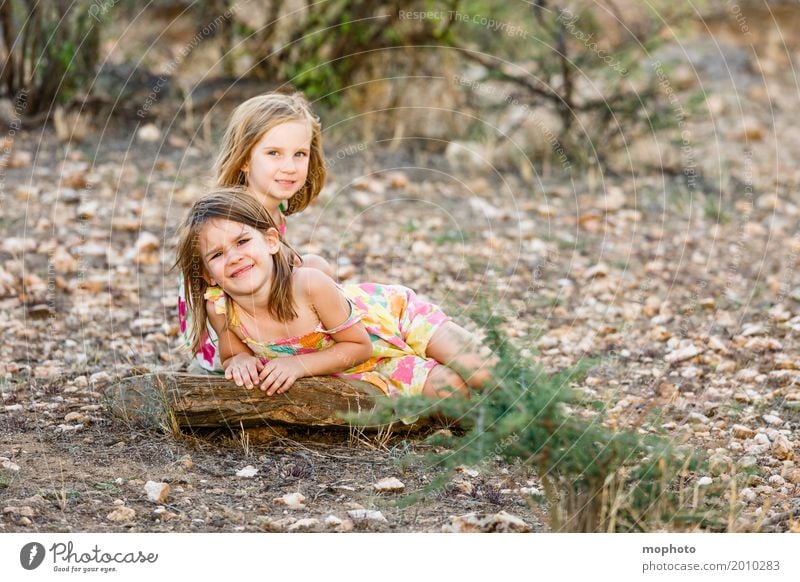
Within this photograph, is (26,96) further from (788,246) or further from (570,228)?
(788,246)

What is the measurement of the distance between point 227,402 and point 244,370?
0.39 feet

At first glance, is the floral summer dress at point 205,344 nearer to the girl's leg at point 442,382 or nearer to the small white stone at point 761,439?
the girl's leg at point 442,382

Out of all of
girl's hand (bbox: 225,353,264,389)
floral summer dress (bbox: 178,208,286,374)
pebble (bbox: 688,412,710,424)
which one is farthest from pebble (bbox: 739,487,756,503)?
floral summer dress (bbox: 178,208,286,374)

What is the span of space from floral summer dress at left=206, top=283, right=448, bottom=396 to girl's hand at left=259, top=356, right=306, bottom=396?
12 cm

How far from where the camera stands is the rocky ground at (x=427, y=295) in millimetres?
3201

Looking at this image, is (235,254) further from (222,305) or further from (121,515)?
(121,515)

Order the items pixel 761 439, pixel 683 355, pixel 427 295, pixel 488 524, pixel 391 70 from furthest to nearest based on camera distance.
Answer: pixel 391 70 → pixel 427 295 → pixel 683 355 → pixel 761 439 → pixel 488 524

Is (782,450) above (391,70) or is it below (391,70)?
below

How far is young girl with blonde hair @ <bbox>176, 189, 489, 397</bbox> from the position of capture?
3529mm

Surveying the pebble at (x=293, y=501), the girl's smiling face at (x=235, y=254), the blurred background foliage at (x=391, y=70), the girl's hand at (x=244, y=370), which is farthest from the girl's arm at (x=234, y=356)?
the blurred background foliage at (x=391, y=70)

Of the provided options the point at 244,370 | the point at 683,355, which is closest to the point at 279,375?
the point at 244,370

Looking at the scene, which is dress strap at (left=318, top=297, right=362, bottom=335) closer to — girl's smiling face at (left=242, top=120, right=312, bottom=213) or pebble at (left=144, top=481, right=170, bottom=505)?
girl's smiling face at (left=242, top=120, right=312, bottom=213)

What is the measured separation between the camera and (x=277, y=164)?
159 inches

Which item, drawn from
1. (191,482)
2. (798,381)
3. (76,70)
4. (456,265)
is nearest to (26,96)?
(76,70)
